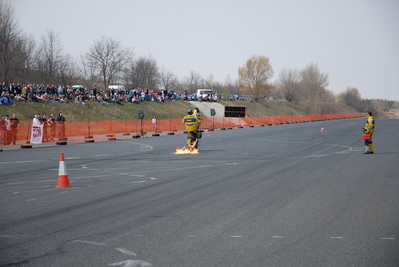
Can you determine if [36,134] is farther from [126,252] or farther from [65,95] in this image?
[126,252]

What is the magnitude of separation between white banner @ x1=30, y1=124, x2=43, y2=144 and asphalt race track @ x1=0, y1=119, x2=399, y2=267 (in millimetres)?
12345

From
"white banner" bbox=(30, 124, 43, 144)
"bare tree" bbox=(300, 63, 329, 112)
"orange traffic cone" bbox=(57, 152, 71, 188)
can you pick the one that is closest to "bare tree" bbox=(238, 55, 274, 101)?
"bare tree" bbox=(300, 63, 329, 112)

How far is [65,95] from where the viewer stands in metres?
43.4

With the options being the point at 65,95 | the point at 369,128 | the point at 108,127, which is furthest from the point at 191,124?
the point at 65,95

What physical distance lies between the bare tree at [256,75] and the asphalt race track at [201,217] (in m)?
93.2

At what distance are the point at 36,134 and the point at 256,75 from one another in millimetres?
Result: 85069

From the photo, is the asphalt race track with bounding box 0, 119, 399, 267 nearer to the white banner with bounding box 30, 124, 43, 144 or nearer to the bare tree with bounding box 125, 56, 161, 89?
the white banner with bounding box 30, 124, 43, 144

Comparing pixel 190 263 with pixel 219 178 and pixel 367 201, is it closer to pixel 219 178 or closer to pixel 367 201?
pixel 367 201

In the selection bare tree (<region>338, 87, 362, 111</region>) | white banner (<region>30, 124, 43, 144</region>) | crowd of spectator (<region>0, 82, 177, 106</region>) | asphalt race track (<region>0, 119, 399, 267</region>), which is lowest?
asphalt race track (<region>0, 119, 399, 267</region>)

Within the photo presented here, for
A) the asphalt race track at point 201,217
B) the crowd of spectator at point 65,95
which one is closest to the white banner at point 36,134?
the crowd of spectator at point 65,95

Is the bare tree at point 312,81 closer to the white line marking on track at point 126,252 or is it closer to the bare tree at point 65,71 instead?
the bare tree at point 65,71

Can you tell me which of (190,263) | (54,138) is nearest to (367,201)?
(190,263)

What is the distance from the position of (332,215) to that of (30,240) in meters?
4.96

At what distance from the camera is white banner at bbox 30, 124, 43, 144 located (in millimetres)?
26438
